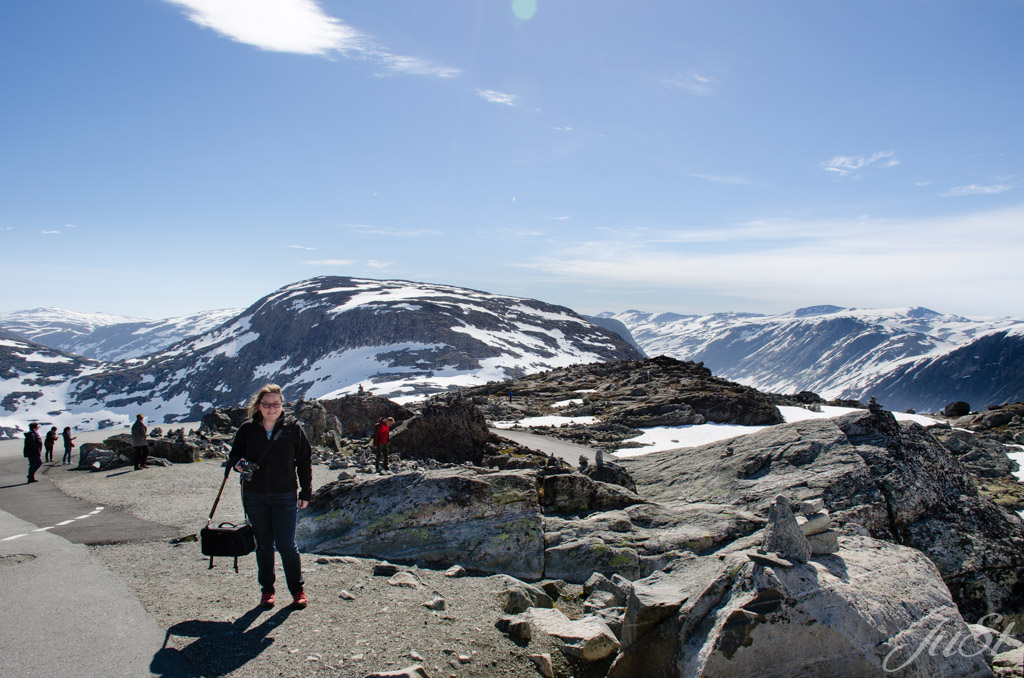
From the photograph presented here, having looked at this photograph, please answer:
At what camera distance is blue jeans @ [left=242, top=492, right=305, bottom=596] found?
7.03 meters

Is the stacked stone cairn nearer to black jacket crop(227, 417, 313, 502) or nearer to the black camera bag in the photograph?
black jacket crop(227, 417, 313, 502)

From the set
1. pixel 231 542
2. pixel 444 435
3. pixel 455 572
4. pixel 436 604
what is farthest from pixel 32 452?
pixel 436 604

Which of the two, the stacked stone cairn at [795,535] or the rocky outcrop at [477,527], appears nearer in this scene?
the stacked stone cairn at [795,535]

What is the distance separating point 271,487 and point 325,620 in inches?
66.2

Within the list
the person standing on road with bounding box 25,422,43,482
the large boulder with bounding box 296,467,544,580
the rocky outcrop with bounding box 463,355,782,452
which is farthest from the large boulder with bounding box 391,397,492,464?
the large boulder with bounding box 296,467,544,580

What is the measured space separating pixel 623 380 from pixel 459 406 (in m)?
37.4

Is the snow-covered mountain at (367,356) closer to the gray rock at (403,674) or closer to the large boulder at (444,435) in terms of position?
the large boulder at (444,435)

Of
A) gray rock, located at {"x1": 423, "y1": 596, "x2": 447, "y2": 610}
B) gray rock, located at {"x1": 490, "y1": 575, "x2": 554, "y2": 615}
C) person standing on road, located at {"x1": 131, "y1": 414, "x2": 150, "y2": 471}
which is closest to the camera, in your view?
gray rock, located at {"x1": 423, "y1": 596, "x2": 447, "y2": 610}

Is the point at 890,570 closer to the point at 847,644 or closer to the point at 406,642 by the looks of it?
the point at 847,644

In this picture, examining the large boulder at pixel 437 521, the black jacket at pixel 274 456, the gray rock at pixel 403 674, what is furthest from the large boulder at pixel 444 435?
the gray rock at pixel 403 674

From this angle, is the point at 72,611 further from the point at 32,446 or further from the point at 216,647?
the point at 32,446

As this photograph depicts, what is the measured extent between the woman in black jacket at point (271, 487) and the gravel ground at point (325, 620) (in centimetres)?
50

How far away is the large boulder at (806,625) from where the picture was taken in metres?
5.46

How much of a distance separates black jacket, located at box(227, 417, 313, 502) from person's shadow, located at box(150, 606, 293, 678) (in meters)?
1.42
